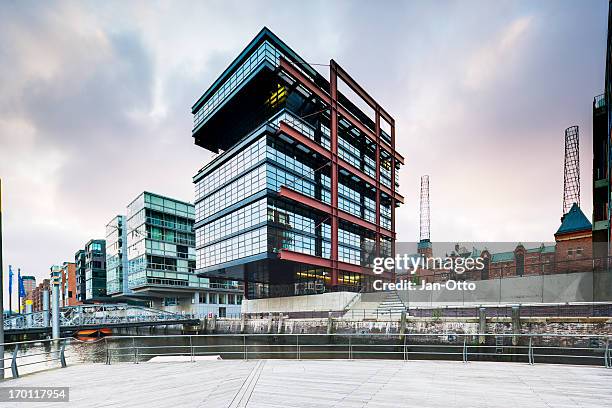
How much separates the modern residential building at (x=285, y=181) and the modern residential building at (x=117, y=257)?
31.0 meters

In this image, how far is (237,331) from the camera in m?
49.2

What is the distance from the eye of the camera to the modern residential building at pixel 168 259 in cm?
6425

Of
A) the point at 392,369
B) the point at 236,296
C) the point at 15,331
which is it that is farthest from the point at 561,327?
the point at 236,296

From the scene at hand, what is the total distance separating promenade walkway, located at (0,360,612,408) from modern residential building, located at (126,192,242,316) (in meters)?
54.2

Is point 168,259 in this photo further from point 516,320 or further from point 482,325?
point 516,320

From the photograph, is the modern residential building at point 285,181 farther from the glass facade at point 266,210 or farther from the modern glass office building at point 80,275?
the modern glass office building at point 80,275

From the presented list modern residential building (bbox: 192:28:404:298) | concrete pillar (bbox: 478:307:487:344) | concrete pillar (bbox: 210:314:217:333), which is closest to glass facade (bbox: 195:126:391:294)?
modern residential building (bbox: 192:28:404:298)

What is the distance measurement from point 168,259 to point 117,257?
1778cm

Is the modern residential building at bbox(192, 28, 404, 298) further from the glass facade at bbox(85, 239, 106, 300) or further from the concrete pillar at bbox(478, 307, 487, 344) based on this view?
the glass facade at bbox(85, 239, 106, 300)

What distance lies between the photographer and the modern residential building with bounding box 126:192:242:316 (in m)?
64.2

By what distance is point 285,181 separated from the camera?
44125 mm

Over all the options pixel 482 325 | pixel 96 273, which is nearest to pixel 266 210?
pixel 482 325

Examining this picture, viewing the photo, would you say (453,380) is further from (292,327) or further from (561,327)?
(292,327)

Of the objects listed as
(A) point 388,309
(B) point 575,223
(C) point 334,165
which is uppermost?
(C) point 334,165
